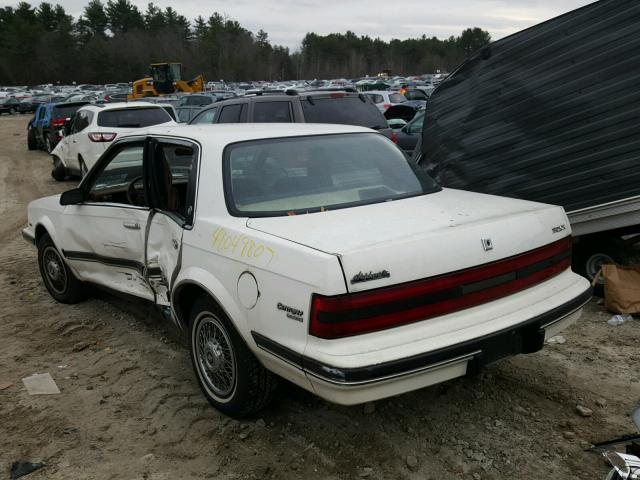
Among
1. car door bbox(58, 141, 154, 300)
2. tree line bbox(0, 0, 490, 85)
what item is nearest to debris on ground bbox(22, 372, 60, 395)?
car door bbox(58, 141, 154, 300)

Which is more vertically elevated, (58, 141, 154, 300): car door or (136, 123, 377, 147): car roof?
(136, 123, 377, 147): car roof

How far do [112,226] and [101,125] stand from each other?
27.6 ft

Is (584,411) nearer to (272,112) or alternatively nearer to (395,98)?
(272,112)

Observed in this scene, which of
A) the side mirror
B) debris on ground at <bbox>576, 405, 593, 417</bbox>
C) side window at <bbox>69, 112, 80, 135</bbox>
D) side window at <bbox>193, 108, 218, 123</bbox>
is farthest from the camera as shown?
side window at <bbox>69, 112, 80, 135</bbox>

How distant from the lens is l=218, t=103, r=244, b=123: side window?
9195 millimetres

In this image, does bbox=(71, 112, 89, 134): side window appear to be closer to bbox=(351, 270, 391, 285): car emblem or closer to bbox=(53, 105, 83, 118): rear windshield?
bbox=(53, 105, 83, 118): rear windshield

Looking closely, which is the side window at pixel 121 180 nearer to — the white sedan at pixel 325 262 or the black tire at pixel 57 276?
the white sedan at pixel 325 262

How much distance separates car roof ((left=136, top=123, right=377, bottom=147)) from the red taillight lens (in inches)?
60.8

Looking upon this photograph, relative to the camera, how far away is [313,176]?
3.75 metres

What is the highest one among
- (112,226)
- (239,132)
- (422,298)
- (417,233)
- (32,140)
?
(239,132)

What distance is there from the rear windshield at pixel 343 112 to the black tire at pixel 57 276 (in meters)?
4.06

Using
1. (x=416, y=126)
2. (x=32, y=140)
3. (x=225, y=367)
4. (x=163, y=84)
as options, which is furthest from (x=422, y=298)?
(x=163, y=84)

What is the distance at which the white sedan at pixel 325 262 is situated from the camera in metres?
2.69

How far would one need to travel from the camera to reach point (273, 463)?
3.11 meters
